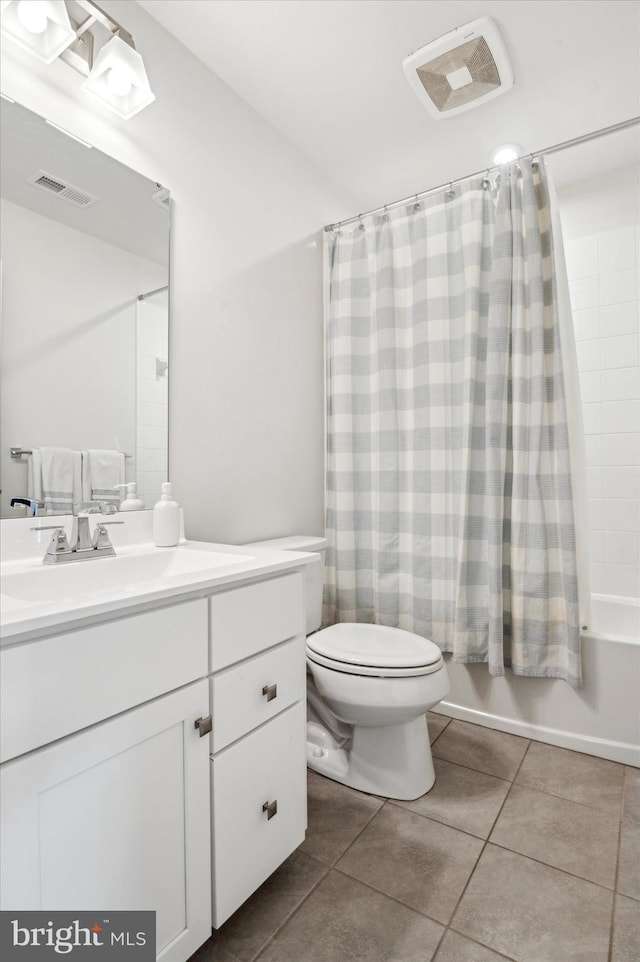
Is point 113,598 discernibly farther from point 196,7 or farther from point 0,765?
point 196,7

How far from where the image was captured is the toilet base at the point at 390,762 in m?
1.54

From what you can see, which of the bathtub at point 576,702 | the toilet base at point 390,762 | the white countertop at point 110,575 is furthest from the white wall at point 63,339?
the bathtub at point 576,702

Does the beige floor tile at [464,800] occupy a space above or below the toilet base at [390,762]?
below

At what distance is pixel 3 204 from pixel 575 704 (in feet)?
7.55

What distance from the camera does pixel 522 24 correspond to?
1589mm

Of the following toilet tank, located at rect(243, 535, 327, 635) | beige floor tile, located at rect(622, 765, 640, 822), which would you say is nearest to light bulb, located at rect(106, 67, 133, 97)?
toilet tank, located at rect(243, 535, 327, 635)

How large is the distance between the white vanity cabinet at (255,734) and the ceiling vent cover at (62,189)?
112 cm

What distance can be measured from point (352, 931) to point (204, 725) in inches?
23.4

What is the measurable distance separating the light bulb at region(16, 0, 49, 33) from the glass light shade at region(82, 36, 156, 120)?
14 centimetres

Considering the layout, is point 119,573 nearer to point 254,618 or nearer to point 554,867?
point 254,618

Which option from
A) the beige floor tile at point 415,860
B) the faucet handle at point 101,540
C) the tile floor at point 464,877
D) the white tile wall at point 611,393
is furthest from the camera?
the white tile wall at point 611,393

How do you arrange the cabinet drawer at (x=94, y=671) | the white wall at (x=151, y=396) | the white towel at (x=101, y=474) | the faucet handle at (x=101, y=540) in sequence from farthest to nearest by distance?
the white wall at (x=151, y=396) < the white towel at (x=101, y=474) < the faucet handle at (x=101, y=540) < the cabinet drawer at (x=94, y=671)

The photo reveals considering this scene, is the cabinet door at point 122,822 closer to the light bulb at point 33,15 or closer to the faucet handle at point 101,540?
the faucet handle at point 101,540

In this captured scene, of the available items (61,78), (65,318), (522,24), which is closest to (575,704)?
(65,318)
